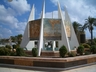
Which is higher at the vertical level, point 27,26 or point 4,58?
point 27,26

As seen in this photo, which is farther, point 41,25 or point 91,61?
point 41,25

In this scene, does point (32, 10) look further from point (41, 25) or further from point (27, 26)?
point (41, 25)

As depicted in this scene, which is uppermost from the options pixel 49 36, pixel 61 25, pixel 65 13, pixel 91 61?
pixel 65 13

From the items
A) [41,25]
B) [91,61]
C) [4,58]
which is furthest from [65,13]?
[4,58]

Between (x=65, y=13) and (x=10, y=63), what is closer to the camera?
(x=10, y=63)

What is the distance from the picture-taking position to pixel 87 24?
169 ft

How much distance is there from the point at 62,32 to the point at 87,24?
1241 inches

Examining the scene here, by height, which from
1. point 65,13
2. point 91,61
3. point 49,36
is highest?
point 65,13

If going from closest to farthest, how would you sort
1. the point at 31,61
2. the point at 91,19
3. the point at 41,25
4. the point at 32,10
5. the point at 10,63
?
1. the point at 31,61
2. the point at 10,63
3. the point at 41,25
4. the point at 32,10
5. the point at 91,19

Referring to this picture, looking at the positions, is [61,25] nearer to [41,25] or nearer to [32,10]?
[41,25]

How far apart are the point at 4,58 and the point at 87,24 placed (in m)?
42.8

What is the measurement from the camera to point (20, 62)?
493 inches

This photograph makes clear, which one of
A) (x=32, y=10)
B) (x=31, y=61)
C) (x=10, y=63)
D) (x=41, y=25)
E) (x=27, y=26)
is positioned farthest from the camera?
(x=32, y=10)

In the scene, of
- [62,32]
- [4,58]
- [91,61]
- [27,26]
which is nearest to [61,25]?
[62,32]
